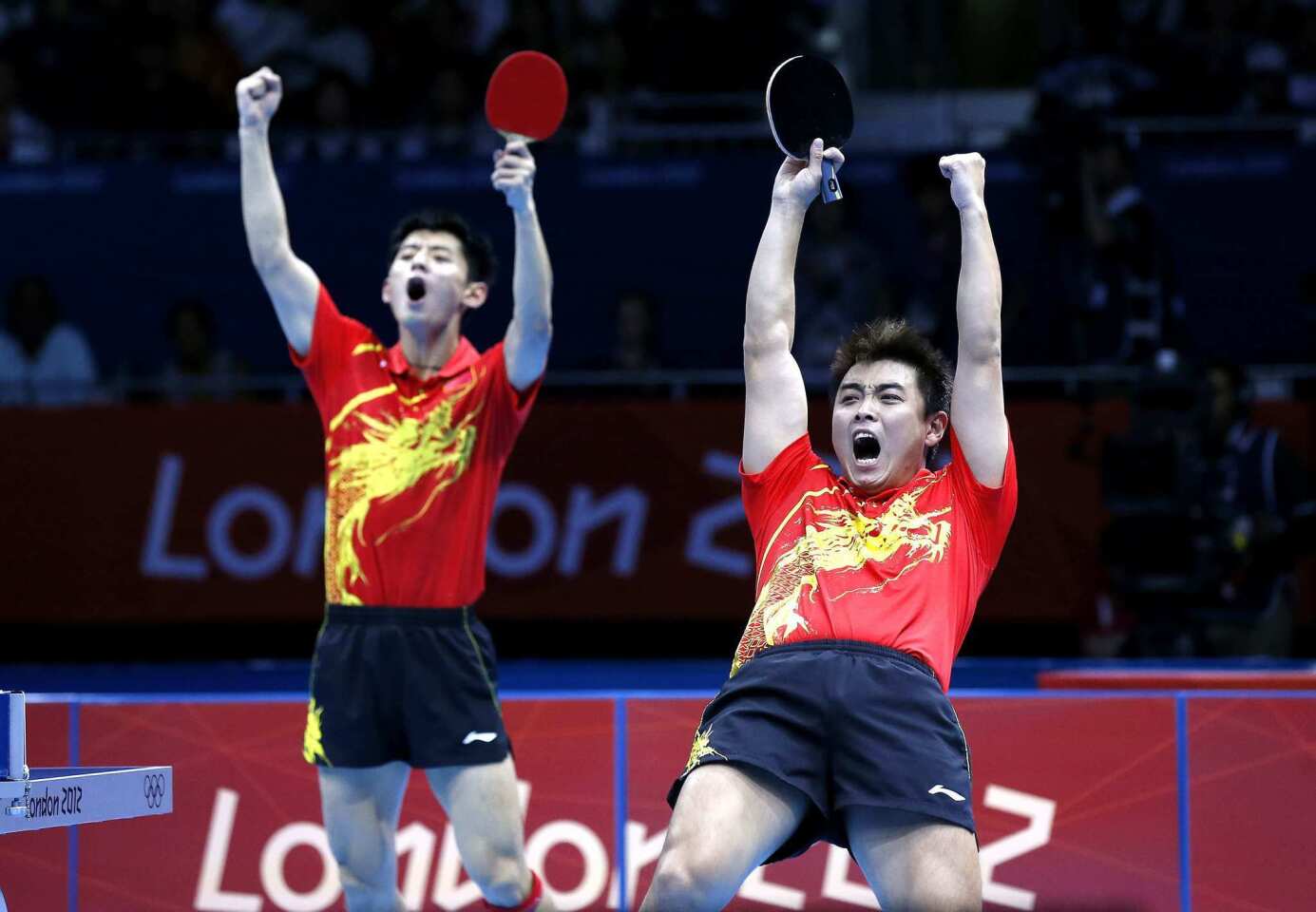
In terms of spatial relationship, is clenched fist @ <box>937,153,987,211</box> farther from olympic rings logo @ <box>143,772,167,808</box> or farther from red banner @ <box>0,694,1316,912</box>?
olympic rings logo @ <box>143,772,167,808</box>

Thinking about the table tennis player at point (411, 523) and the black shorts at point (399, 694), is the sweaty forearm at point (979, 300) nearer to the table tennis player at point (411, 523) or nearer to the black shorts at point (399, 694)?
the table tennis player at point (411, 523)

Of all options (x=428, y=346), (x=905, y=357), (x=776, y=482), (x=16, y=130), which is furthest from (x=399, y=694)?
(x=16, y=130)

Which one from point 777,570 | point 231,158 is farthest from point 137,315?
point 777,570

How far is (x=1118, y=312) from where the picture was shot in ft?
30.4

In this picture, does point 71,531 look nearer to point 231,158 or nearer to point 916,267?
point 231,158

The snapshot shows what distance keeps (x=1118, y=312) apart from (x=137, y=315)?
17.5ft

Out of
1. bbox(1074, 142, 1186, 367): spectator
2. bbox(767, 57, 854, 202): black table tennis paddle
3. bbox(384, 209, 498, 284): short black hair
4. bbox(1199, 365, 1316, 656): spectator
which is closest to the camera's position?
bbox(767, 57, 854, 202): black table tennis paddle

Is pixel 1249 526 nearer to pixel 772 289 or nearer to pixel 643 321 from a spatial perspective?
pixel 643 321

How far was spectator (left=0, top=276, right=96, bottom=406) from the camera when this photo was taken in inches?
383

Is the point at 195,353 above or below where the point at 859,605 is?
above

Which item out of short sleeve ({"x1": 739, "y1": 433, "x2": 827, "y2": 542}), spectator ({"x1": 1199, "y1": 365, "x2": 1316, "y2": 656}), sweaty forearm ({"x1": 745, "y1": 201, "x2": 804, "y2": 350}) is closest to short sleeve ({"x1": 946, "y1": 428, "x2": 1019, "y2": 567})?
short sleeve ({"x1": 739, "y1": 433, "x2": 827, "y2": 542})

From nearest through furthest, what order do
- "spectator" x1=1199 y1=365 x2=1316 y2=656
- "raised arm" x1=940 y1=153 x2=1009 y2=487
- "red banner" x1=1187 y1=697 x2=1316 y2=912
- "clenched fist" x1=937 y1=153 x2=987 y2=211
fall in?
"raised arm" x1=940 y1=153 x2=1009 y2=487 → "clenched fist" x1=937 y1=153 x2=987 y2=211 → "red banner" x1=1187 y1=697 x2=1316 y2=912 → "spectator" x1=1199 y1=365 x2=1316 y2=656

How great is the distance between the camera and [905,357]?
4.22 metres

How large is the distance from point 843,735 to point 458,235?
6.84 feet
